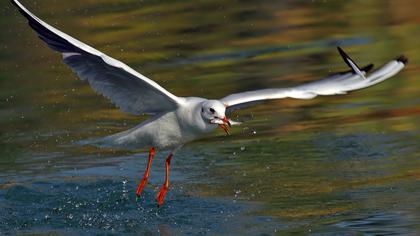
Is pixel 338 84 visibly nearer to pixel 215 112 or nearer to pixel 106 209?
pixel 215 112

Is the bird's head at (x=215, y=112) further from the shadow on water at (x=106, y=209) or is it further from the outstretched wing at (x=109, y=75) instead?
the shadow on water at (x=106, y=209)

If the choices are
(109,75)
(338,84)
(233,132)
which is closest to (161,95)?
(109,75)

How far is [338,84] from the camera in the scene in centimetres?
1057

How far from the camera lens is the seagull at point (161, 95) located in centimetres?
1021

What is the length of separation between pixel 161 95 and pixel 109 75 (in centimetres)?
48

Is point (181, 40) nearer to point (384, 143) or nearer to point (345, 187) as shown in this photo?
point (384, 143)

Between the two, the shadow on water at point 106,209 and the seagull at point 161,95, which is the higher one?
the seagull at point 161,95

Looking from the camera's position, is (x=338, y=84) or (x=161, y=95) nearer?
(x=161, y=95)

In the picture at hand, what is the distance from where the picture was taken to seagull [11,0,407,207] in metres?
10.2

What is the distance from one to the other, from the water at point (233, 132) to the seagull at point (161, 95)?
579 millimetres

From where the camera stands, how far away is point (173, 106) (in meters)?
10.6

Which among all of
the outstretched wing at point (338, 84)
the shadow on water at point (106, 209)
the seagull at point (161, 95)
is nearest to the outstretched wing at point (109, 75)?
the seagull at point (161, 95)

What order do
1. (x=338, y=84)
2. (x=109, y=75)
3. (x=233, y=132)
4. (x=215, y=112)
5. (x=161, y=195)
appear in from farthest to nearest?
(x=233, y=132)
(x=161, y=195)
(x=338, y=84)
(x=109, y=75)
(x=215, y=112)

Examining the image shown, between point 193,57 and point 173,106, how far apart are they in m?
5.85
